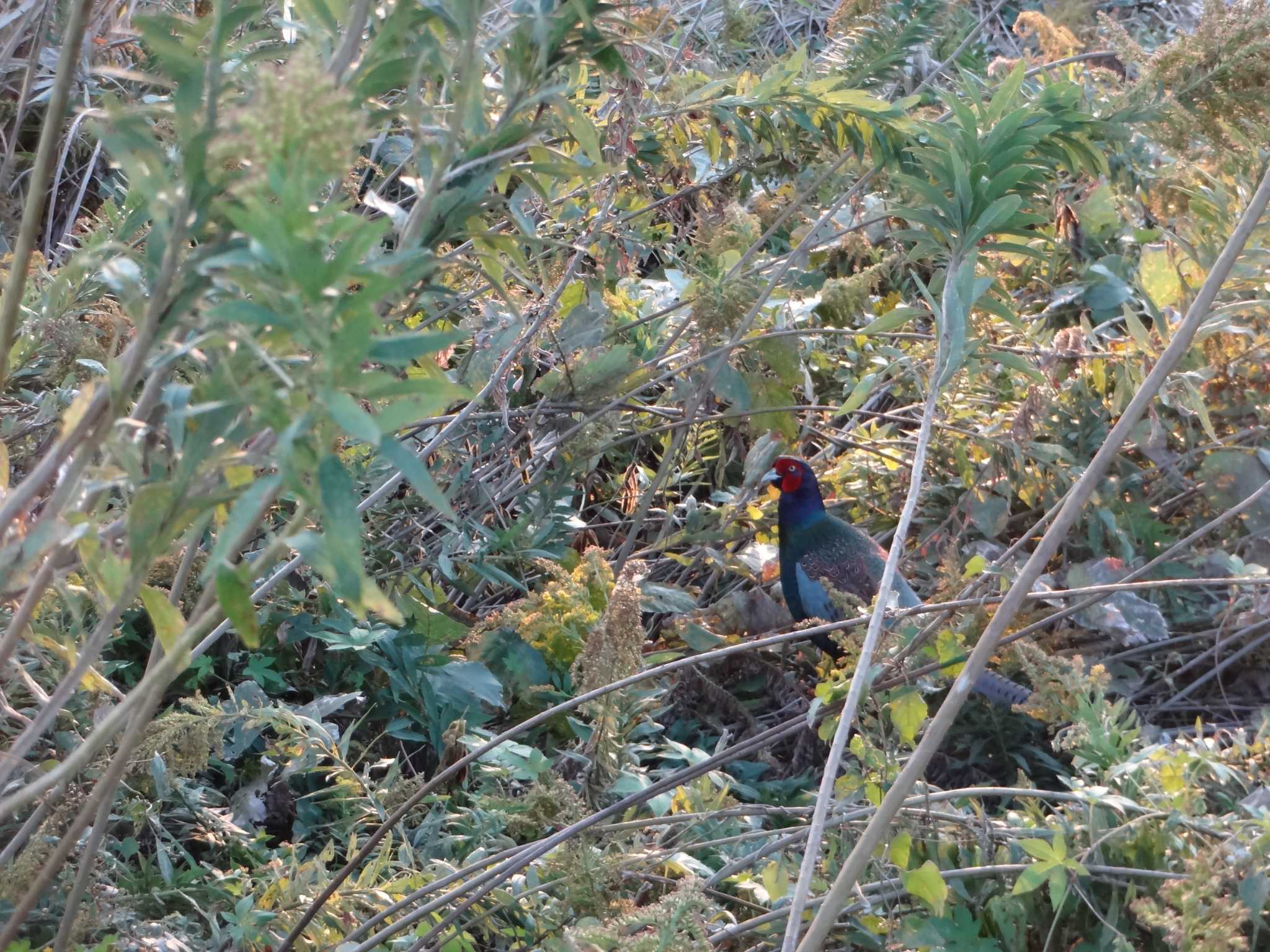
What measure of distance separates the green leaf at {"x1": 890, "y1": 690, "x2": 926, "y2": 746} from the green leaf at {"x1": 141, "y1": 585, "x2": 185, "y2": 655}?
95 cm

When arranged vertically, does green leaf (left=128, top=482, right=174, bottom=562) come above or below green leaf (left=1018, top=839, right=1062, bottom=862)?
above

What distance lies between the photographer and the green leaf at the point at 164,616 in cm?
90

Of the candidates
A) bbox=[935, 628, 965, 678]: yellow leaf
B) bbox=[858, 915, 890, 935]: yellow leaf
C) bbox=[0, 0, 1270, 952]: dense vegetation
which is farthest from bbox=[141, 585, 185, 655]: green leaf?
bbox=[858, 915, 890, 935]: yellow leaf

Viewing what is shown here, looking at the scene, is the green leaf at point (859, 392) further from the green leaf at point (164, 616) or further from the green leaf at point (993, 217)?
the green leaf at point (164, 616)

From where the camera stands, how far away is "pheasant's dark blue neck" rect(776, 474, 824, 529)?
12.1 ft

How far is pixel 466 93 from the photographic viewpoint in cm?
90

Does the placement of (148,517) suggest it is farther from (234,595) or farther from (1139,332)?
(1139,332)

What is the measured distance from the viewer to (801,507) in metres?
3.71

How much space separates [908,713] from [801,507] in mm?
2136

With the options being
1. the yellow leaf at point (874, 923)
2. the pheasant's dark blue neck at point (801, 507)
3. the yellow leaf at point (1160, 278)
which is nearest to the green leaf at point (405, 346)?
the yellow leaf at point (874, 923)

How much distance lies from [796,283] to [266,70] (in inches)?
100

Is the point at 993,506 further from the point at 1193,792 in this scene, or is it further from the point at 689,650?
the point at 1193,792

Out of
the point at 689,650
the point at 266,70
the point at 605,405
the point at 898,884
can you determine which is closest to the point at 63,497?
the point at 266,70

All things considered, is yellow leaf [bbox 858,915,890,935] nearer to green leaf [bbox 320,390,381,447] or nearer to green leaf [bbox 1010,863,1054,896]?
green leaf [bbox 1010,863,1054,896]
